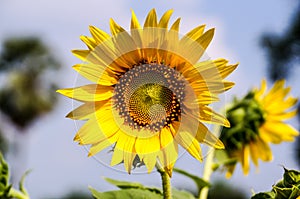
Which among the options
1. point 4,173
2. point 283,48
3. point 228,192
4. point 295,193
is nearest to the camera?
point 295,193

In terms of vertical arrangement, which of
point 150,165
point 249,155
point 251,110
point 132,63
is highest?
point 132,63

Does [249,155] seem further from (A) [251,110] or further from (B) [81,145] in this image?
(B) [81,145]

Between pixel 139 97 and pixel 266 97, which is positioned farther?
pixel 266 97

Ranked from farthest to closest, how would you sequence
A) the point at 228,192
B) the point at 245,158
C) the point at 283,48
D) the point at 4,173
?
1. the point at 228,192
2. the point at 283,48
3. the point at 245,158
4. the point at 4,173

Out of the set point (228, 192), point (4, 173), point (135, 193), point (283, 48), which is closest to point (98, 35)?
point (135, 193)

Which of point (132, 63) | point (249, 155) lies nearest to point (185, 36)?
point (132, 63)

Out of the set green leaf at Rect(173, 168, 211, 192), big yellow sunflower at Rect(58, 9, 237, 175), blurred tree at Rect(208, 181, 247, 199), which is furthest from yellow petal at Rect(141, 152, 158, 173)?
blurred tree at Rect(208, 181, 247, 199)

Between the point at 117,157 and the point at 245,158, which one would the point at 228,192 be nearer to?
the point at 245,158
